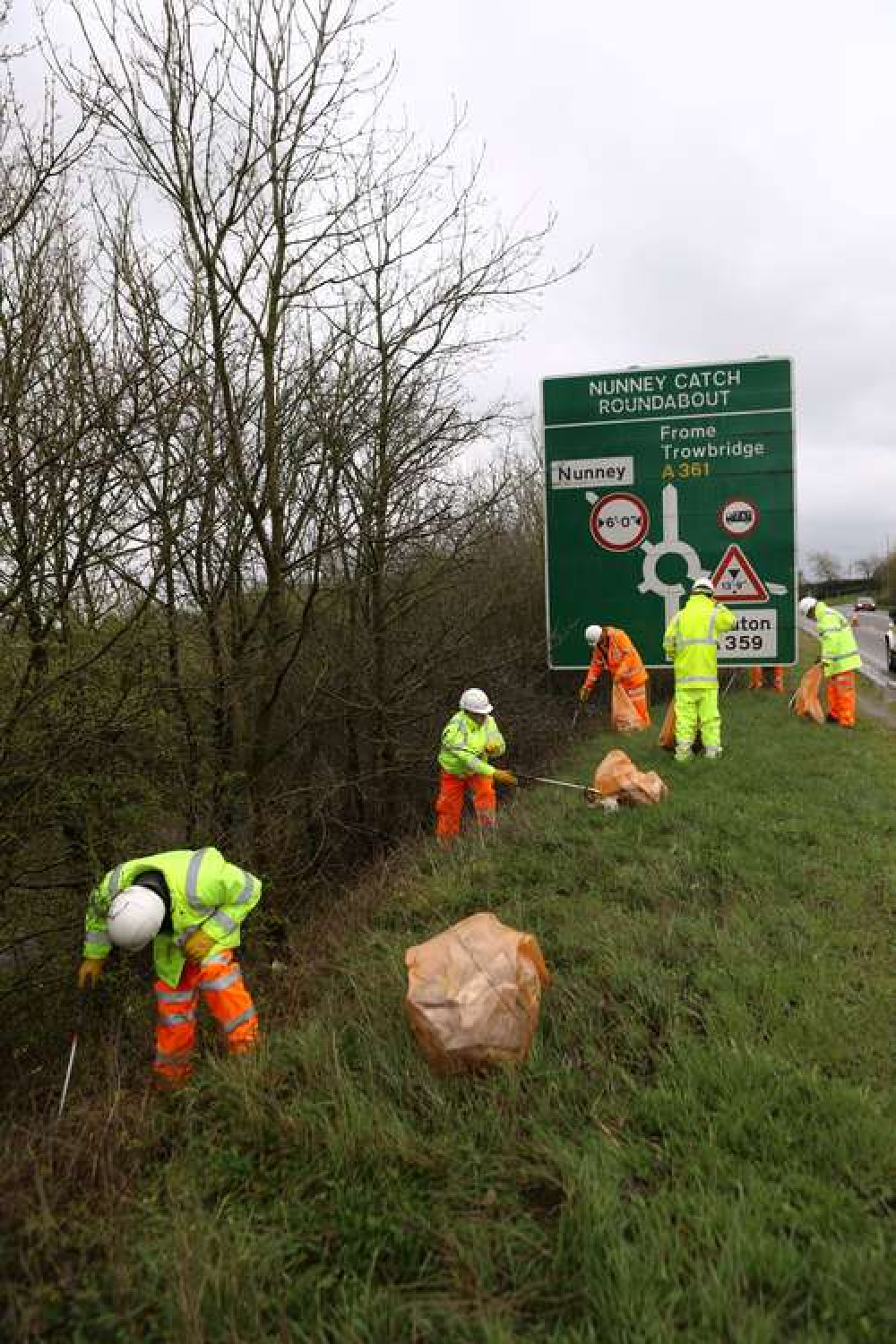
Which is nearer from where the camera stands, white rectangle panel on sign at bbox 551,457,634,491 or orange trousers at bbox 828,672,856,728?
white rectangle panel on sign at bbox 551,457,634,491

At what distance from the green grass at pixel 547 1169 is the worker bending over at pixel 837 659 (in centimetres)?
570

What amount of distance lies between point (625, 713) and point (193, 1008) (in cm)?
734

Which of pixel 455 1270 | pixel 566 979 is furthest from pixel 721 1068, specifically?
pixel 455 1270

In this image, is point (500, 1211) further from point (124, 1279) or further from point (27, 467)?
point (27, 467)

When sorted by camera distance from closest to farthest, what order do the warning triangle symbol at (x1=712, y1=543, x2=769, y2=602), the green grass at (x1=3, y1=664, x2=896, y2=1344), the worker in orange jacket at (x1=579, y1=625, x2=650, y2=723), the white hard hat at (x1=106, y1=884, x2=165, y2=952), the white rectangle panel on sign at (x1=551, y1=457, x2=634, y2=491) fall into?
the green grass at (x1=3, y1=664, x2=896, y2=1344)
the white hard hat at (x1=106, y1=884, x2=165, y2=952)
the warning triangle symbol at (x1=712, y1=543, x2=769, y2=602)
the white rectangle panel on sign at (x1=551, y1=457, x2=634, y2=491)
the worker in orange jacket at (x1=579, y1=625, x2=650, y2=723)

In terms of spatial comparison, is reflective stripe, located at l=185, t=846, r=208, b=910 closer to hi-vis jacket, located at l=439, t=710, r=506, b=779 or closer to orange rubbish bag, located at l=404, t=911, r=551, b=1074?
orange rubbish bag, located at l=404, t=911, r=551, b=1074

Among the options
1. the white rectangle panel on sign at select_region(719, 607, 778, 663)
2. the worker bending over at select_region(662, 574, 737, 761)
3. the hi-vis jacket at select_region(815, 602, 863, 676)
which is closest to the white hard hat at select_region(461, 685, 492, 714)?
the worker bending over at select_region(662, 574, 737, 761)

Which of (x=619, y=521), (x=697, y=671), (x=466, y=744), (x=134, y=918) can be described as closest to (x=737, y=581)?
(x=619, y=521)

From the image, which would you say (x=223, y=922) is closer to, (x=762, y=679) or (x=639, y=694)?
(x=639, y=694)

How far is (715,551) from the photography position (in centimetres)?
883

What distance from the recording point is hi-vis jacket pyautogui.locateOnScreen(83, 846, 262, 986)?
12.3 feet

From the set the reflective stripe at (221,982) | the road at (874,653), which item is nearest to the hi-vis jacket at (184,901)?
the reflective stripe at (221,982)

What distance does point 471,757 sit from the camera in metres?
6.95

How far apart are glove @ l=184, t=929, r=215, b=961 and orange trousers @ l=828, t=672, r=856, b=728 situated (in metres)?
8.34
